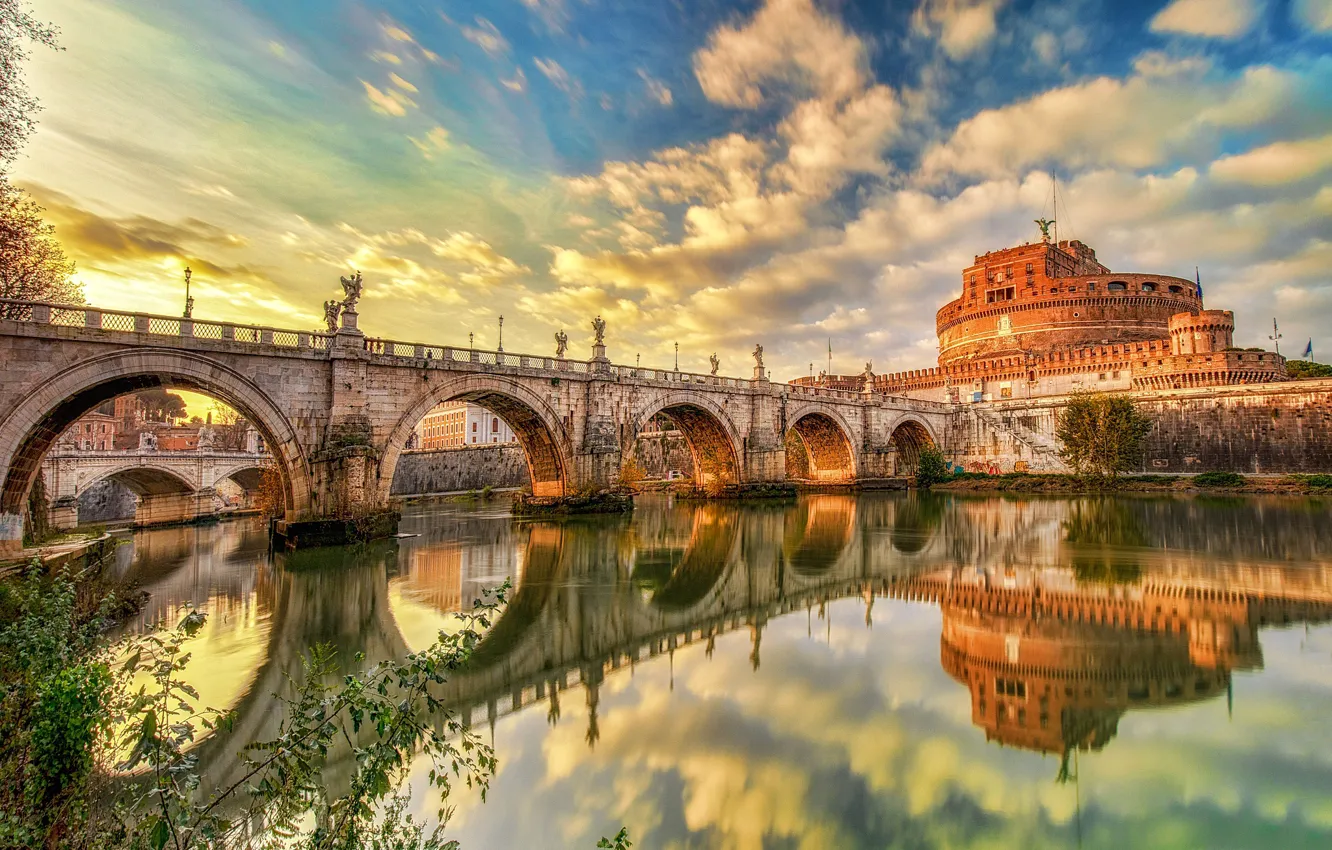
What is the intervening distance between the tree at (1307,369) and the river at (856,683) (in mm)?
51476

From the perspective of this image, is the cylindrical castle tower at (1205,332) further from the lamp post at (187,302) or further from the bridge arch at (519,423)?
the lamp post at (187,302)

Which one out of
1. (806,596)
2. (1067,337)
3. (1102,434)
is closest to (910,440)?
(1102,434)

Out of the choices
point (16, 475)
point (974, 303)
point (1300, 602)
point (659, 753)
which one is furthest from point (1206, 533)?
point (974, 303)

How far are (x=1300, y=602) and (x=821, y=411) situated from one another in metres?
32.9

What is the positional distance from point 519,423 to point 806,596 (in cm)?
1944

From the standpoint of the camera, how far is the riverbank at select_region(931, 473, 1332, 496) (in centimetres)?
3325

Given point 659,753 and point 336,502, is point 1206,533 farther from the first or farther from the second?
point 336,502

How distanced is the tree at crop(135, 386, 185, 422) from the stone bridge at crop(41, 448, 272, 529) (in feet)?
149

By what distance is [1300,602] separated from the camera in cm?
1060

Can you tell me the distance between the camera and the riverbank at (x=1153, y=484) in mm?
33250

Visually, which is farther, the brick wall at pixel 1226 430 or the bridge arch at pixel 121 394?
the brick wall at pixel 1226 430

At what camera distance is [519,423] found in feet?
94.9

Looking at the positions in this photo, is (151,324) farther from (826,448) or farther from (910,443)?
(910,443)

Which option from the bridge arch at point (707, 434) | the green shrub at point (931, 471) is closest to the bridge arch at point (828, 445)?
the green shrub at point (931, 471)
